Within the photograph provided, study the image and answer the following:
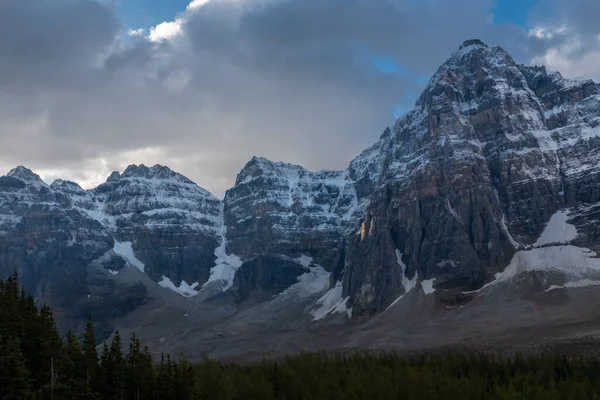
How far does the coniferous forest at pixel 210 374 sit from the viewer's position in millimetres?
97938

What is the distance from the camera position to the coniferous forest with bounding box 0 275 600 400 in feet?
321

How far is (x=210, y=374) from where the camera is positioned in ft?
540

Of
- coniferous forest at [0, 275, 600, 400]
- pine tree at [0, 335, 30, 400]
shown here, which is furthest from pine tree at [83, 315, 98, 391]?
pine tree at [0, 335, 30, 400]

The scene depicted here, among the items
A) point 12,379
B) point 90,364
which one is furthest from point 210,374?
point 12,379

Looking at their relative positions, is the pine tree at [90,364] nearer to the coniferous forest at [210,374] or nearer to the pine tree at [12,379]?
the coniferous forest at [210,374]

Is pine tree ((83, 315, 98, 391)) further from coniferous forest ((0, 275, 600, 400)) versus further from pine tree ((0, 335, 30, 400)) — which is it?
pine tree ((0, 335, 30, 400))

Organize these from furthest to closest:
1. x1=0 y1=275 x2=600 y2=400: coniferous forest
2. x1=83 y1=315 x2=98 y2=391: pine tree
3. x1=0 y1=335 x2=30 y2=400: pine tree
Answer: x1=83 y1=315 x2=98 y2=391: pine tree, x1=0 y1=275 x2=600 y2=400: coniferous forest, x1=0 y1=335 x2=30 y2=400: pine tree

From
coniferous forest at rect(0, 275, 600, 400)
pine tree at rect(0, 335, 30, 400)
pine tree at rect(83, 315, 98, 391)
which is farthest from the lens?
pine tree at rect(83, 315, 98, 391)

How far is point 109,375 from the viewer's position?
4245 inches

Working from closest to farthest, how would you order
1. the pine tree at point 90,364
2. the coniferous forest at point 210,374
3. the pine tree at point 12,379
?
the pine tree at point 12,379 < the coniferous forest at point 210,374 < the pine tree at point 90,364

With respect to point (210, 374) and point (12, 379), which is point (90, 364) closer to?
point (12, 379)

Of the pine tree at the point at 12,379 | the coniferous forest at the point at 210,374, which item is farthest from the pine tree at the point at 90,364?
the pine tree at the point at 12,379

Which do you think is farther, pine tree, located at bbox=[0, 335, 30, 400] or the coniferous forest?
the coniferous forest

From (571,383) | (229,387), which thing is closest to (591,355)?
(571,383)
